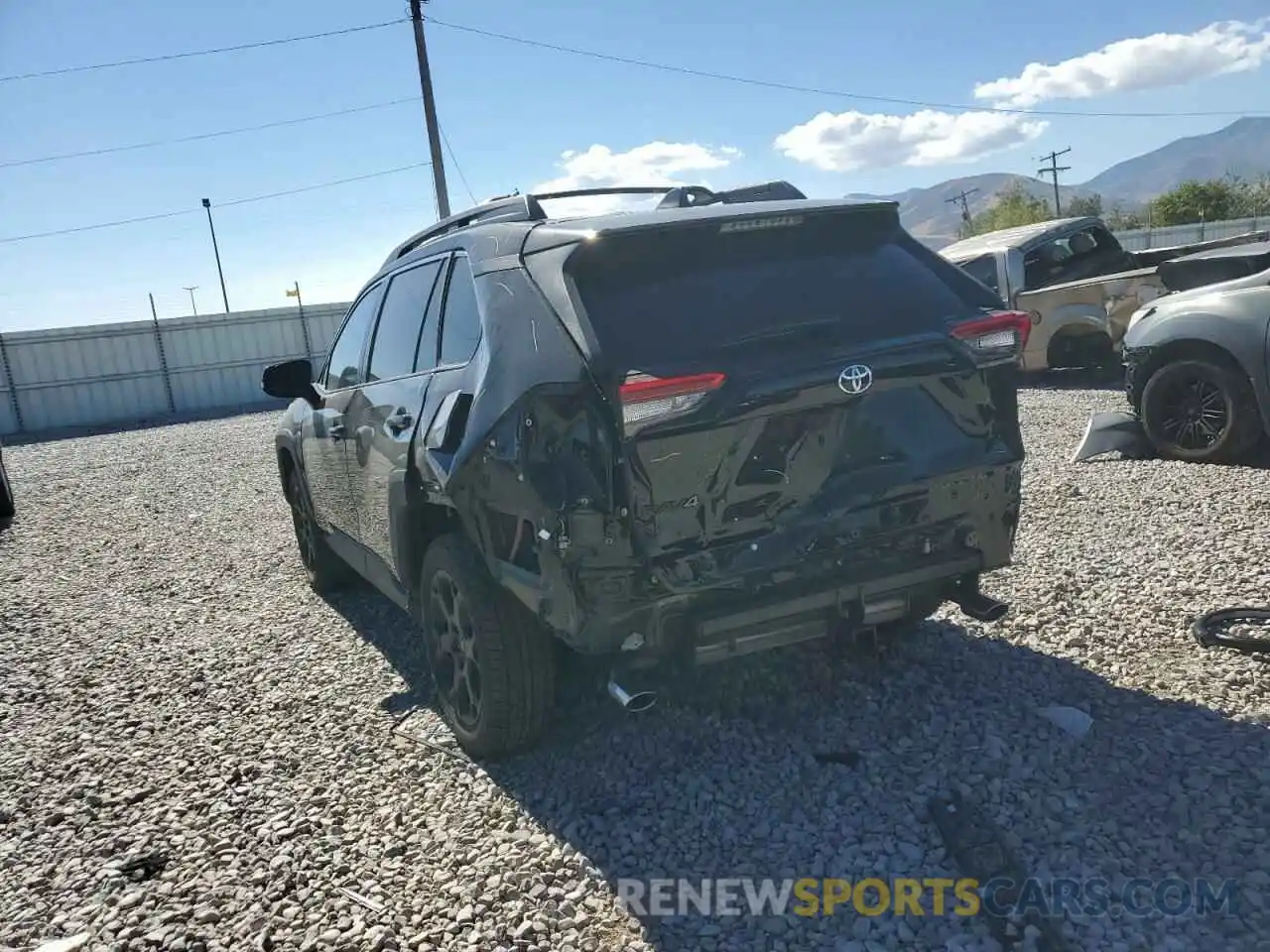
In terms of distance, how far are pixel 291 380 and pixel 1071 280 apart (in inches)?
392

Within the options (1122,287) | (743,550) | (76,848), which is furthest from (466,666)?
(1122,287)

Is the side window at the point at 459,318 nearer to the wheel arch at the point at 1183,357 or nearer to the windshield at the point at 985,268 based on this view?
the wheel arch at the point at 1183,357

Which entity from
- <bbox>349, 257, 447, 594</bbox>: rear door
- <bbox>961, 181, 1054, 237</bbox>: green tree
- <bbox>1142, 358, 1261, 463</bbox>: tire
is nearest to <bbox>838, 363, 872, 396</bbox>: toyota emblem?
<bbox>349, 257, 447, 594</bbox>: rear door

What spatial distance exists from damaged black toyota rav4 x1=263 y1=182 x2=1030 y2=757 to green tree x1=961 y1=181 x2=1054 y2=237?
57.3 m

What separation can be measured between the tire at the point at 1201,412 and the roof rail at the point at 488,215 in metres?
5.37

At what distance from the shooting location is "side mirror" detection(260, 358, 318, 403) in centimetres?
488

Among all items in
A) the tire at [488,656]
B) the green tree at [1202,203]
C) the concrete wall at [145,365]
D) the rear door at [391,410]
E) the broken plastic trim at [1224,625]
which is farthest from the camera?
the green tree at [1202,203]

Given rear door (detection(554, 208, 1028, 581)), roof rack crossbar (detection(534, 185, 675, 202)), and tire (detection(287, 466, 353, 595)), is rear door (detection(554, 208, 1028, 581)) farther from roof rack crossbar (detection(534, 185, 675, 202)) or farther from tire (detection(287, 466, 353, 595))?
tire (detection(287, 466, 353, 595))

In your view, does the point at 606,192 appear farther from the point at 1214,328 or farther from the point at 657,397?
the point at 1214,328

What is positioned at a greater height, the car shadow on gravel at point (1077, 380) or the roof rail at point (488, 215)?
the roof rail at point (488, 215)

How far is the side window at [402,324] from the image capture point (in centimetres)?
389

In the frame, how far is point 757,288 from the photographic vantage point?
303 cm

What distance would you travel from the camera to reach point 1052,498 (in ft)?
20.9

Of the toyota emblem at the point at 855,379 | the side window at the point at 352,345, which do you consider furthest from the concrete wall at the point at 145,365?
the toyota emblem at the point at 855,379
